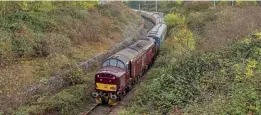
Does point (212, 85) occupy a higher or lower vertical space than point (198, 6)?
lower

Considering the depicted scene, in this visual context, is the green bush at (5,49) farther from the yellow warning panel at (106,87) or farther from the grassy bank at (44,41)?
the yellow warning panel at (106,87)

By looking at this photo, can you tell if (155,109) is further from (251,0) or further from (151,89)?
(251,0)

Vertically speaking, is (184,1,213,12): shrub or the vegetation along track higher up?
(184,1,213,12): shrub

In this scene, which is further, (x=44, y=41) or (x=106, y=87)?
(x=44, y=41)

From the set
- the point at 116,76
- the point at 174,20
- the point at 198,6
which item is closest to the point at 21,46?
the point at 116,76

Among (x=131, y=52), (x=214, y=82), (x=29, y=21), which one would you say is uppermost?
(x=29, y=21)

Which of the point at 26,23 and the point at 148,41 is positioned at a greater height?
the point at 26,23

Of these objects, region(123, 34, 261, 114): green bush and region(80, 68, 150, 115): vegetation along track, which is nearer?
region(123, 34, 261, 114): green bush

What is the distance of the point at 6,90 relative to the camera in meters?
15.8

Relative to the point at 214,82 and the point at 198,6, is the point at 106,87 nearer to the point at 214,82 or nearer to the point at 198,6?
the point at 214,82

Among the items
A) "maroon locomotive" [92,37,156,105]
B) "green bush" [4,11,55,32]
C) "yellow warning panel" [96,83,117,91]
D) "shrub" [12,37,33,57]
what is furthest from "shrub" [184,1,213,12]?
"yellow warning panel" [96,83,117,91]

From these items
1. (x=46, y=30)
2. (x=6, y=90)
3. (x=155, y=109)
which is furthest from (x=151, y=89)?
(x=46, y=30)

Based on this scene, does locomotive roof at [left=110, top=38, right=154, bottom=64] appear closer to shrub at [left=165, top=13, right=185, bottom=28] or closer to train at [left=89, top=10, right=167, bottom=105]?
train at [left=89, top=10, right=167, bottom=105]

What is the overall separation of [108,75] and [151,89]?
2925 millimetres
